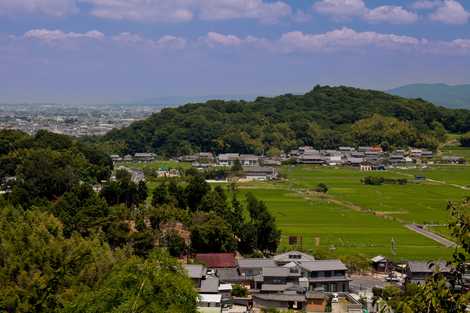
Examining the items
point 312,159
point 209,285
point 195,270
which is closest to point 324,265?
point 209,285

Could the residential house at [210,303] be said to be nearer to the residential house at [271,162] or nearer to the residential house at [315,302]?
the residential house at [315,302]

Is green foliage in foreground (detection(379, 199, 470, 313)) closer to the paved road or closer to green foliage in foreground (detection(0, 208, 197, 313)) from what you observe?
green foliage in foreground (detection(0, 208, 197, 313))

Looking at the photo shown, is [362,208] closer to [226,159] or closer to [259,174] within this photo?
→ [259,174]

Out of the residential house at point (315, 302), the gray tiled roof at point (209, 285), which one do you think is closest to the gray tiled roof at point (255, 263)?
the gray tiled roof at point (209, 285)

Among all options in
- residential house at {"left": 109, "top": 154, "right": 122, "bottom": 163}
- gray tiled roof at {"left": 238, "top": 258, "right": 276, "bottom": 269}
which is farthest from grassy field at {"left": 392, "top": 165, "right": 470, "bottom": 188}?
residential house at {"left": 109, "top": 154, "right": 122, "bottom": 163}

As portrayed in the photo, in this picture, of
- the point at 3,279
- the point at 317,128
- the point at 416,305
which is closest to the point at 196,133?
the point at 317,128

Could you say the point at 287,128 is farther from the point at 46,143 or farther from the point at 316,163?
the point at 46,143
